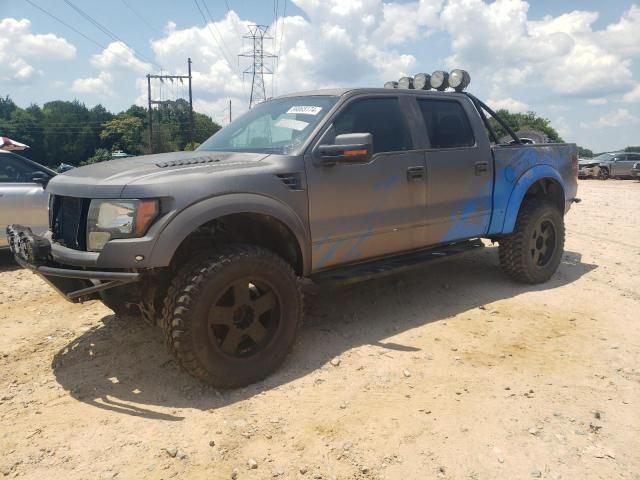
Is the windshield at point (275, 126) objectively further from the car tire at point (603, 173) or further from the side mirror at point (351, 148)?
the car tire at point (603, 173)

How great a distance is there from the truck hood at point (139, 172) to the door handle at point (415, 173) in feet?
3.94

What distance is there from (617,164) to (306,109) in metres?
28.1

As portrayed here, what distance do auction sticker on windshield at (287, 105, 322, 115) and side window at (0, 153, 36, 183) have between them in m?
4.19

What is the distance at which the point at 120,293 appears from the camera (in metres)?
3.10

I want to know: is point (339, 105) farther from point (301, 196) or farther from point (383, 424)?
point (383, 424)

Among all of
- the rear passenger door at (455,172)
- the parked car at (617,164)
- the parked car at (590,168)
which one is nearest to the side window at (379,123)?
the rear passenger door at (455,172)

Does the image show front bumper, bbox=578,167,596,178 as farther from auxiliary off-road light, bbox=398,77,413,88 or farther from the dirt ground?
auxiliary off-road light, bbox=398,77,413,88

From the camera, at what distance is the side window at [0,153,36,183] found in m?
6.29

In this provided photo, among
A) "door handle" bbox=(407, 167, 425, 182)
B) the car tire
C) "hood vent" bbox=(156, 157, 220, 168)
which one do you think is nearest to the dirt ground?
"door handle" bbox=(407, 167, 425, 182)

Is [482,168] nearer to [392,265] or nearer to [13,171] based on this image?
[392,265]

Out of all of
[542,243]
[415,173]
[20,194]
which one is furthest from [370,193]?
[20,194]

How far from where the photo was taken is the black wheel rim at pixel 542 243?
5129 mm

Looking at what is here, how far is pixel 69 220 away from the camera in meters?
3.14

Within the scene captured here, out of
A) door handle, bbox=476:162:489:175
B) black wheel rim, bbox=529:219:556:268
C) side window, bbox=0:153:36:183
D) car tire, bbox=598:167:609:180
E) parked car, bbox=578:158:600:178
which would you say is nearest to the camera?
door handle, bbox=476:162:489:175
